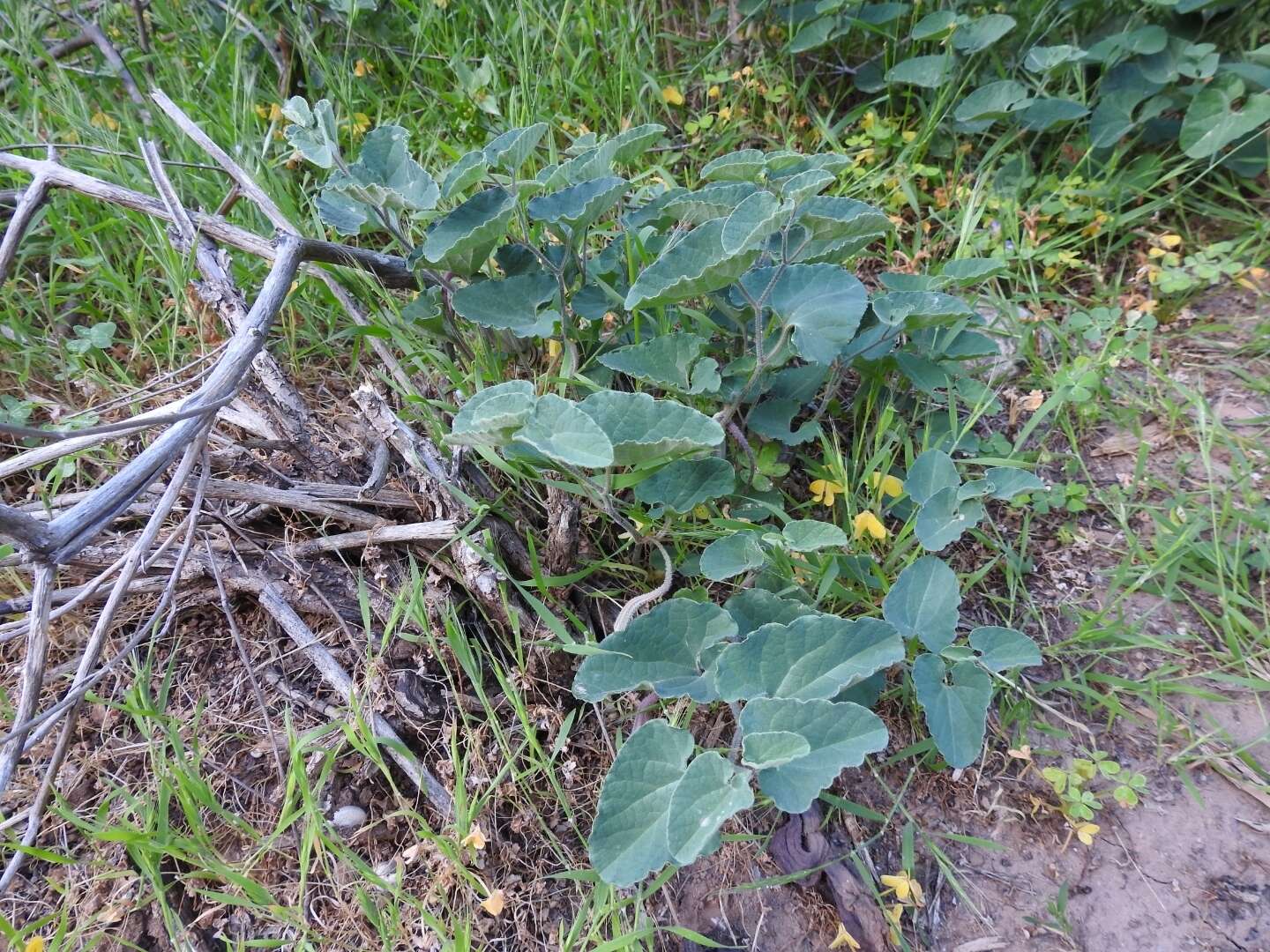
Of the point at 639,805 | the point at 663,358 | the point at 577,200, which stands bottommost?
the point at 639,805

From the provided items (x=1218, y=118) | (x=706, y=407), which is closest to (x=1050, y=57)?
(x=1218, y=118)

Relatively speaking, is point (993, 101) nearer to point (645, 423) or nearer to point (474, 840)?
point (645, 423)

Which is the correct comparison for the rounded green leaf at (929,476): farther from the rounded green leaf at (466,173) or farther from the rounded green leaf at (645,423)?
the rounded green leaf at (466,173)

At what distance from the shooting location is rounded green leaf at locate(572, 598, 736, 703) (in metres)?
1.23

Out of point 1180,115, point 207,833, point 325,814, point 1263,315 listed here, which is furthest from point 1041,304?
point 207,833

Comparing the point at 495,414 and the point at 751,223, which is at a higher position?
the point at 751,223

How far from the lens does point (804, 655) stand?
121 cm

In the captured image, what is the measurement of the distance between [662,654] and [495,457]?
0.54 meters

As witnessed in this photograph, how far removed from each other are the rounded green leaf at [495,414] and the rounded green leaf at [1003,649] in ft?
2.77

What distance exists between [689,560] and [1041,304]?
1.39m

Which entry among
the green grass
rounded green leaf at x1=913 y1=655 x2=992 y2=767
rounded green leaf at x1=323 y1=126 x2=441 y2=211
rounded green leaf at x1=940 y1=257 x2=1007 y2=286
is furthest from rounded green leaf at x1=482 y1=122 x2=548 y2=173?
rounded green leaf at x1=913 y1=655 x2=992 y2=767

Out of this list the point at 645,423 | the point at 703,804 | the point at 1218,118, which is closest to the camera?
the point at 703,804

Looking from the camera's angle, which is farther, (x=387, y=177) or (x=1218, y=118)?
(x=1218, y=118)

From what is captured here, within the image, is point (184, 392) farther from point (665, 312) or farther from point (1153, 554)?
point (1153, 554)
